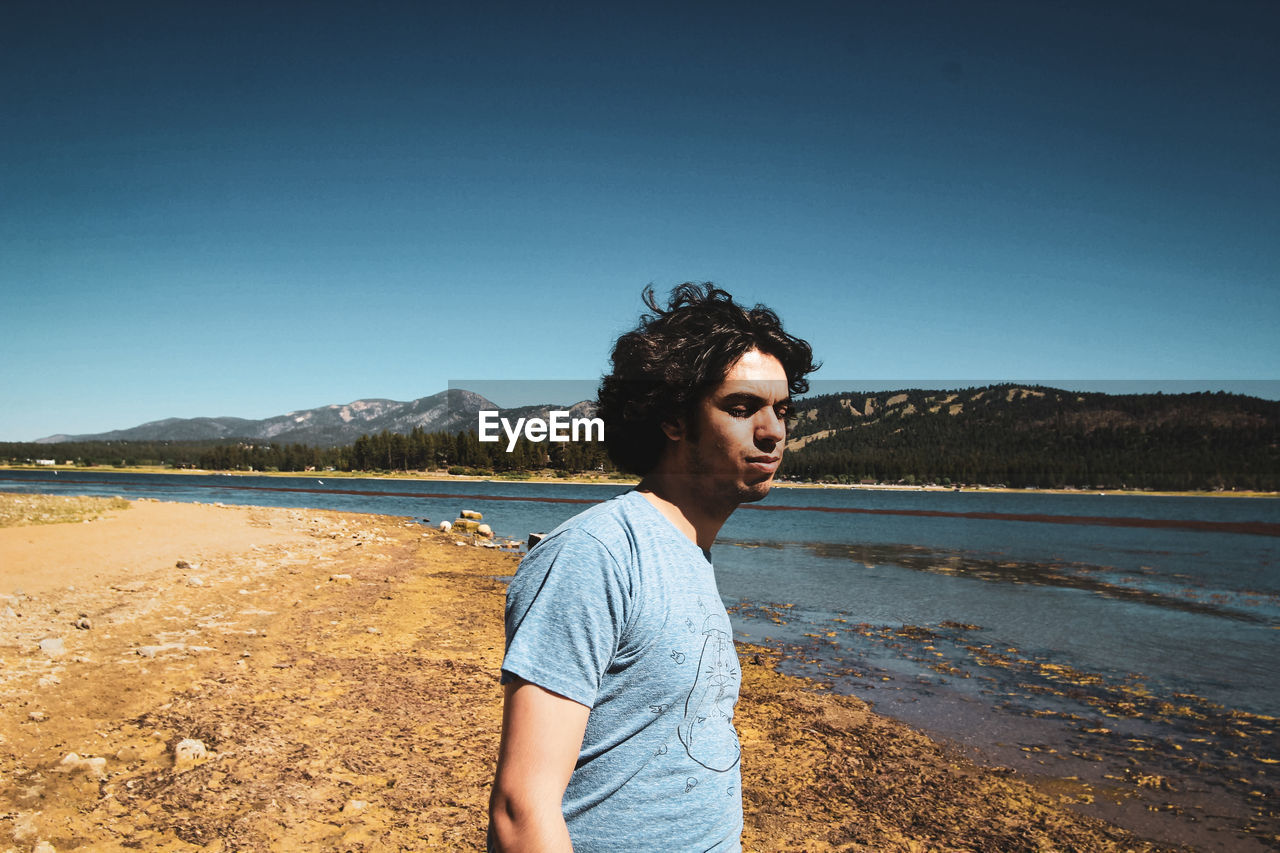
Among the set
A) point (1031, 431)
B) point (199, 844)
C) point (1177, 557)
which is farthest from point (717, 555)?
point (1031, 431)

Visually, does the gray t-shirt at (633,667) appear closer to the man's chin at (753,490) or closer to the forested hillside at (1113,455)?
the man's chin at (753,490)

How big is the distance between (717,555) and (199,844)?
22078 mm

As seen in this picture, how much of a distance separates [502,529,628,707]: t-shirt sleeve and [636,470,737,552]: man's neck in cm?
40

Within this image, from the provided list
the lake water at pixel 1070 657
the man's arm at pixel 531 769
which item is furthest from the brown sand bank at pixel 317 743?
the man's arm at pixel 531 769

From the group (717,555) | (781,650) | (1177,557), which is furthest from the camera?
(1177,557)

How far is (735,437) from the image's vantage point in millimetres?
1982

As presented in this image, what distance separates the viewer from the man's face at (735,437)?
198cm

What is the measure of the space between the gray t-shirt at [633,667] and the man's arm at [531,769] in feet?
0.18

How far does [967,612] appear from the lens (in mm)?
16016

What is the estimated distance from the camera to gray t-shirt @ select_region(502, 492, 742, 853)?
1513mm

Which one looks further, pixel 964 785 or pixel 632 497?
pixel 964 785

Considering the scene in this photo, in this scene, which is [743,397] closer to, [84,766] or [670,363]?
[670,363]

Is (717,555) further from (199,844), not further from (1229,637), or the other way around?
(199,844)

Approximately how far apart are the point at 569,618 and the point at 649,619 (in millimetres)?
238
